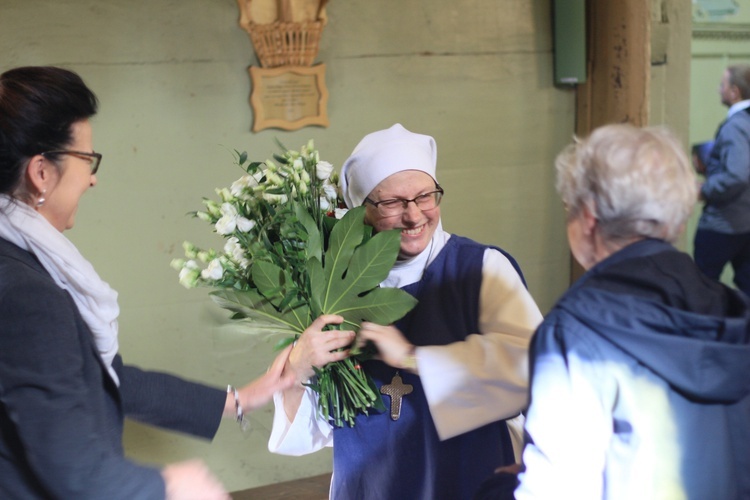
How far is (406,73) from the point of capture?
14.4 ft

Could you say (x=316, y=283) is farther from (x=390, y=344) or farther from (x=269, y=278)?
(x=390, y=344)

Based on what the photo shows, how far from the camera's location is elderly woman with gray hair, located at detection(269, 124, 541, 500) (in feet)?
7.11

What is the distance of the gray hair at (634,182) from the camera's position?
1.49 m

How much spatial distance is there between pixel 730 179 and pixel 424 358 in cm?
325

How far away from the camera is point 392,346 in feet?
7.15

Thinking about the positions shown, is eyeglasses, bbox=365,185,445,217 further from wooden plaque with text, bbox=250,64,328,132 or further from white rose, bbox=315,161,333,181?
wooden plaque with text, bbox=250,64,328,132

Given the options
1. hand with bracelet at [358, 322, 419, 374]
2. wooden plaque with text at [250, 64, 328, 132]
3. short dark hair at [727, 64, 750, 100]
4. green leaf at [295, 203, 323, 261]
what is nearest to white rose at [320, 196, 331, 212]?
green leaf at [295, 203, 323, 261]

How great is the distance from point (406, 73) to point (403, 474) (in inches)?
101

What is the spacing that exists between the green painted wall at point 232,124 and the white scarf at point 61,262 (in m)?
1.87

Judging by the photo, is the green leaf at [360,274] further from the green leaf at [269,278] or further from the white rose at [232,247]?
the white rose at [232,247]

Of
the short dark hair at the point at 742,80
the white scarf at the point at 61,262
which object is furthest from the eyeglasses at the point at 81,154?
the short dark hair at the point at 742,80

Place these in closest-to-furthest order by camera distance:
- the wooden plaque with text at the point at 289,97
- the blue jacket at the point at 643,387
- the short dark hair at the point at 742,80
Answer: the blue jacket at the point at 643,387
the wooden plaque with text at the point at 289,97
the short dark hair at the point at 742,80

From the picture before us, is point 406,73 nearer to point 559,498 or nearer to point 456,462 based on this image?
point 456,462

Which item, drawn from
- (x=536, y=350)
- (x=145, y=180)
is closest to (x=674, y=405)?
(x=536, y=350)
